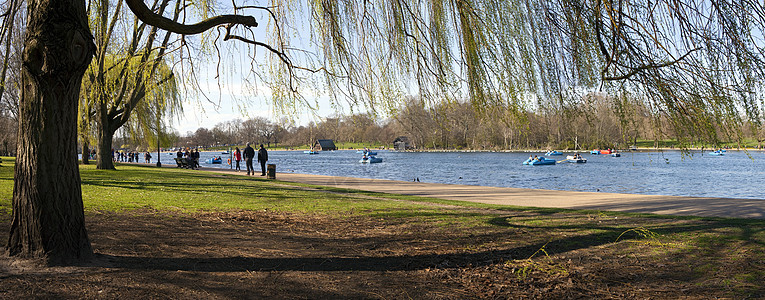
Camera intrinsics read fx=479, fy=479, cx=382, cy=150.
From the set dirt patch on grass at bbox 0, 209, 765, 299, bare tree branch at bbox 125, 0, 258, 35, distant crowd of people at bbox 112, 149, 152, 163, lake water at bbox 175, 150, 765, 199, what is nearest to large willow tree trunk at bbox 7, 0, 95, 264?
dirt patch on grass at bbox 0, 209, 765, 299

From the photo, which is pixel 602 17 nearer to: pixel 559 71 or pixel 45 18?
pixel 559 71

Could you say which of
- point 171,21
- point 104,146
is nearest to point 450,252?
point 171,21

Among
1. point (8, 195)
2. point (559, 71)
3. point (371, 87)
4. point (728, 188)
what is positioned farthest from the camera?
point (728, 188)

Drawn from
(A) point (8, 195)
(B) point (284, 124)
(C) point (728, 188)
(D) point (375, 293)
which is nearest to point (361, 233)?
(B) point (284, 124)

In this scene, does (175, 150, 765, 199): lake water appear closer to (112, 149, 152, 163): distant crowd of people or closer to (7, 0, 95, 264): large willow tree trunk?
(7, 0, 95, 264): large willow tree trunk

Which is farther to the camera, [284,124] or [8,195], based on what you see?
[8,195]

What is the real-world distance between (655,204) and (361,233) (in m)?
9.23

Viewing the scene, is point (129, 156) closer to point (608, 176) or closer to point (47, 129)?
point (608, 176)

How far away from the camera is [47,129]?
4.16 metres

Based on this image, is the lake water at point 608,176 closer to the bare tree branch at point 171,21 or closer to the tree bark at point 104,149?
the bare tree branch at point 171,21

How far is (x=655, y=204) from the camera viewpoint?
12211mm

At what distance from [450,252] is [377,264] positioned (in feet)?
3.12

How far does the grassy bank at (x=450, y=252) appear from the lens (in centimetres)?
423

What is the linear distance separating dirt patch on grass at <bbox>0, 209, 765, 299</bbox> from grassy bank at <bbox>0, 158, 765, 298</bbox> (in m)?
0.01
